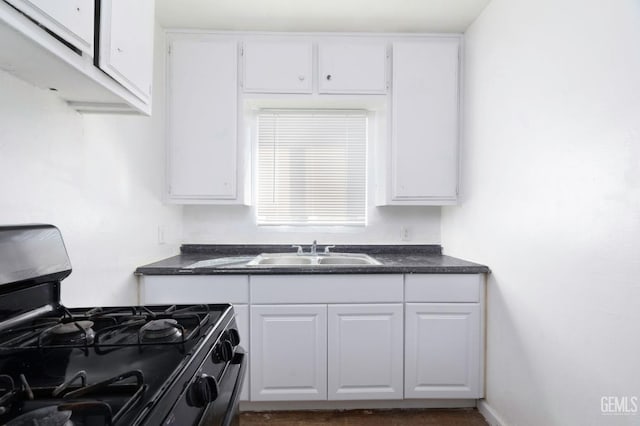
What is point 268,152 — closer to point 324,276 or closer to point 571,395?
point 324,276

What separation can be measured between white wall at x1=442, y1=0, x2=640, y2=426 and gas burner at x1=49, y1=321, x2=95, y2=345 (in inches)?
62.7

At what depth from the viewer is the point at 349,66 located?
2080mm

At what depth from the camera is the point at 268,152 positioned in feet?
7.98

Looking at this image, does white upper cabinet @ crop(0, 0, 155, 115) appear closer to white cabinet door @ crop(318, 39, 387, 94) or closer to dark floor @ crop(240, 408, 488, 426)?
→ white cabinet door @ crop(318, 39, 387, 94)

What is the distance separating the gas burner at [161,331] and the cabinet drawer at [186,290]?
2.95 ft

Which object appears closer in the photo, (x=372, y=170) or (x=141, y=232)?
(x=141, y=232)

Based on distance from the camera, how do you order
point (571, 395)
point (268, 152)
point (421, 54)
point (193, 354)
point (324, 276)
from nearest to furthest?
1. point (193, 354)
2. point (571, 395)
3. point (324, 276)
4. point (421, 54)
5. point (268, 152)

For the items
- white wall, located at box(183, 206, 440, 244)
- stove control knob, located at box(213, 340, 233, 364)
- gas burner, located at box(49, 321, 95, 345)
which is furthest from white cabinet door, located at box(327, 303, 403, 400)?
gas burner, located at box(49, 321, 95, 345)

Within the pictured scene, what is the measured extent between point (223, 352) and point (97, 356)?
0.30m

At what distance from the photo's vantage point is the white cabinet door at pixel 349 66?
6.81 ft

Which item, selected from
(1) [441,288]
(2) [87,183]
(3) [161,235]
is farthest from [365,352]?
(2) [87,183]

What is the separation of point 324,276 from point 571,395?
1.15 metres

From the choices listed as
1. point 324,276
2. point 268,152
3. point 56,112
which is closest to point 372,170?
point 268,152

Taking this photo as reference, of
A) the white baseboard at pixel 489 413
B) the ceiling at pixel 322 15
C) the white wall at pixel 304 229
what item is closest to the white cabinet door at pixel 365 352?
the white baseboard at pixel 489 413
